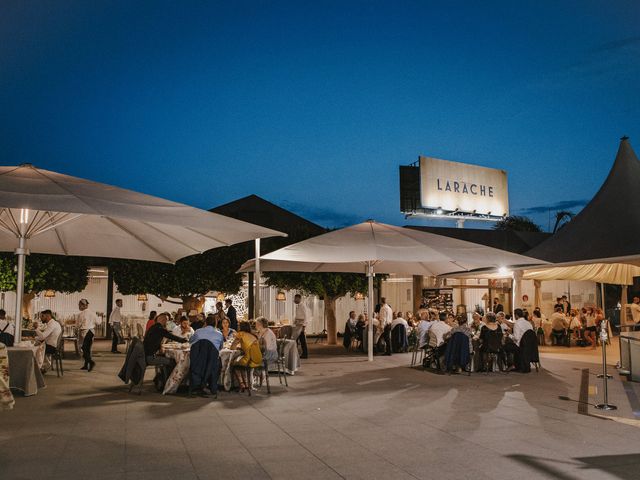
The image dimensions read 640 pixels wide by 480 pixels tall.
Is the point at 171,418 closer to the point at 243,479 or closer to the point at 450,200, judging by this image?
the point at 243,479

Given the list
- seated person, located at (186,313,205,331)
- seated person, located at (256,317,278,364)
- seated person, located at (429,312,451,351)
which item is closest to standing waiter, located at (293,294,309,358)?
seated person, located at (186,313,205,331)

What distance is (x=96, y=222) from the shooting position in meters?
9.63

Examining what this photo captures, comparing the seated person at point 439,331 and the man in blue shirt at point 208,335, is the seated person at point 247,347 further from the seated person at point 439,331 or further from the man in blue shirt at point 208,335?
the seated person at point 439,331

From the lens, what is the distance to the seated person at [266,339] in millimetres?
9630

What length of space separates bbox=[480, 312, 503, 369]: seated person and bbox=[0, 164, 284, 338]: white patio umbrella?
498 centimetres

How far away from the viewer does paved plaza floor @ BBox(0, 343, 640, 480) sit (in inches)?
183

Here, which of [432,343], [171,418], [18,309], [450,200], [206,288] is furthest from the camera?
[450,200]

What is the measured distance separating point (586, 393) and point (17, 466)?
7659mm

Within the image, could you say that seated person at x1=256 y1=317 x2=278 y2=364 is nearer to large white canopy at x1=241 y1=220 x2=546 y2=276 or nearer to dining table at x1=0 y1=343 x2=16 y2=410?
large white canopy at x1=241 y1=220 x2=546 y2=276

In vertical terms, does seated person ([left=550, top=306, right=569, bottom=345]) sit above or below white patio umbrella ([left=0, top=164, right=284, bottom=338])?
below

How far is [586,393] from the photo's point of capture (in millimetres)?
8812

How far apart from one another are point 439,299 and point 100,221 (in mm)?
14643

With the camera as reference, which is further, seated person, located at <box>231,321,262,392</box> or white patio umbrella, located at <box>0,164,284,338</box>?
seated person, located at <box>231,321,262,392</box>

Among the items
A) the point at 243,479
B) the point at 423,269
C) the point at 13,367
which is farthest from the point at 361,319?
the point at 243,479
